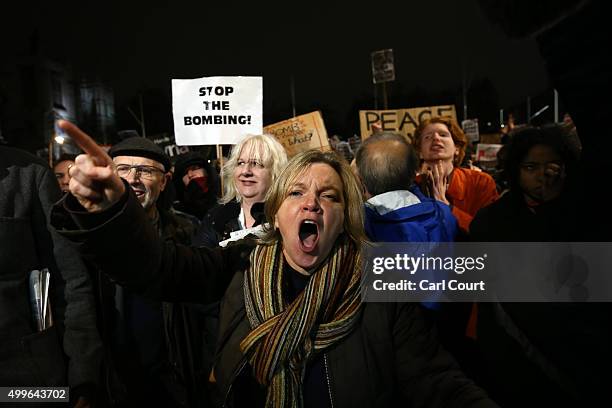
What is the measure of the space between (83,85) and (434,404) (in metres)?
75.6

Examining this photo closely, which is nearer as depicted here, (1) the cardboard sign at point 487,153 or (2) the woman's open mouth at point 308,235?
(2) the woman's open mouth at point 308,235

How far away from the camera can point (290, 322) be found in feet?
5.91

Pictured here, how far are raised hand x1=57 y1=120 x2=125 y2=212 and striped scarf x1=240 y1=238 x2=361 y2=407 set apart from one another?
0.69 meters

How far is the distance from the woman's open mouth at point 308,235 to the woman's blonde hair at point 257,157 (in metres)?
1.32

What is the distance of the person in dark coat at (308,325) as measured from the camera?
1745 mm

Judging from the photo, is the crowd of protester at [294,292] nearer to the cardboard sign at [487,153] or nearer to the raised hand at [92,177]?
the raised hand at [92,177]

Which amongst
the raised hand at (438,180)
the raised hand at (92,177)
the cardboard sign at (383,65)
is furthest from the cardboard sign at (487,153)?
the raised hand at (92,177)

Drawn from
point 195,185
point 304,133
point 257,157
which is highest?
point 304,133

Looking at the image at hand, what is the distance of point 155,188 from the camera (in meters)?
2.94

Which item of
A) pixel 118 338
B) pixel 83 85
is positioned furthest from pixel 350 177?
pixel 83 85

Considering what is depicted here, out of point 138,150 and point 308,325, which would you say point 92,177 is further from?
point 138,150

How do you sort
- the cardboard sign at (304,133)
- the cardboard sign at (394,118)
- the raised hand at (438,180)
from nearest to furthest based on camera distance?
the raised hand at (438,180)
the cardboard sign at (304,133)
the cardboard sign at (394,118)

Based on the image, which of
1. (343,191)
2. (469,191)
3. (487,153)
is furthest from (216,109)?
(487,153)

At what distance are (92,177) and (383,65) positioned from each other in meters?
8.22
